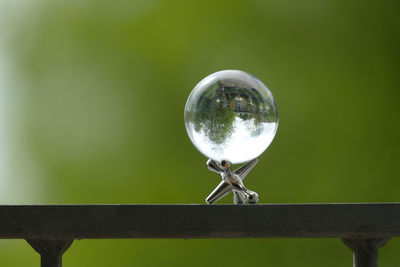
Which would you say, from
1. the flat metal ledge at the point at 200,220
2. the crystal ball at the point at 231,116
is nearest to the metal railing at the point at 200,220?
the flat metal ledge at the point at 200,220

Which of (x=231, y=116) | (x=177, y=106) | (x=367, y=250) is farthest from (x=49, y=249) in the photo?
(x=177, y=106)

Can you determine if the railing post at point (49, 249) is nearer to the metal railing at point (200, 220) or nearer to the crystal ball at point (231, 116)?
the metal railing at point (200, 220)

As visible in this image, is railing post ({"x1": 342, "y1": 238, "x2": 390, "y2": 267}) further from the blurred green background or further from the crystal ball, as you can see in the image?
the blurred green background

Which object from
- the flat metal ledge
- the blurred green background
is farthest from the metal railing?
the blurred green background

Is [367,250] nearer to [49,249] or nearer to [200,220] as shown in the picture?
[200,220]

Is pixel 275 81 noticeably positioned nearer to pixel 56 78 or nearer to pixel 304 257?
pixel 304 257

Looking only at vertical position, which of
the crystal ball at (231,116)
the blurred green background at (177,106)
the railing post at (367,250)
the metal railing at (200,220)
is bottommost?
the railing post at (367,250)
